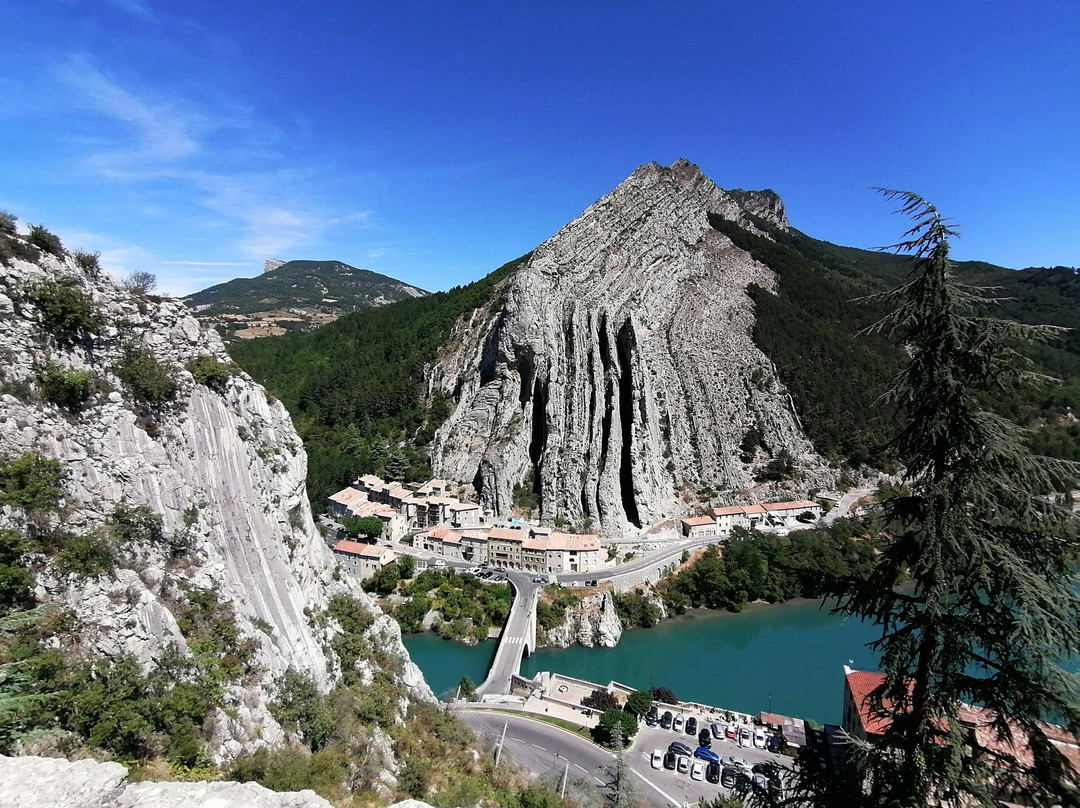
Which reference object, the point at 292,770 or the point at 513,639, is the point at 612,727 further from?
the point at 292,770

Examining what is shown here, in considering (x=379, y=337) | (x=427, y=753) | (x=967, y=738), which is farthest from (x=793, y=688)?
(x=379, y=337)

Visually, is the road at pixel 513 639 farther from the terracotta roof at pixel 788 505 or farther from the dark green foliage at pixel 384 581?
the terracotta roof at pixel 788 505

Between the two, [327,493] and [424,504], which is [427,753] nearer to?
[424,504]

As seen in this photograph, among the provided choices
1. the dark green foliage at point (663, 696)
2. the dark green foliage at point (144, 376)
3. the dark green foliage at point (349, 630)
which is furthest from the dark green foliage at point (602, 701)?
the dark green foliage at point (144, 376)

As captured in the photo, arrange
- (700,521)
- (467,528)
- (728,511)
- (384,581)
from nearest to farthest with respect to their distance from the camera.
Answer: (384,581) < (467,528) < (700,521) < (728,511)

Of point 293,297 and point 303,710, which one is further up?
point 293,297

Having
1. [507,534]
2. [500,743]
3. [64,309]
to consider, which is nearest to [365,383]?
[507,534]

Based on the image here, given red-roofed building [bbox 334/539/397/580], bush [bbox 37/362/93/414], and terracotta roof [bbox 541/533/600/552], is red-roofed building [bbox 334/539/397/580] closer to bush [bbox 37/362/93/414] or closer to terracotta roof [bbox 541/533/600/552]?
terracotta roof [bbox 541/533/600/552]
